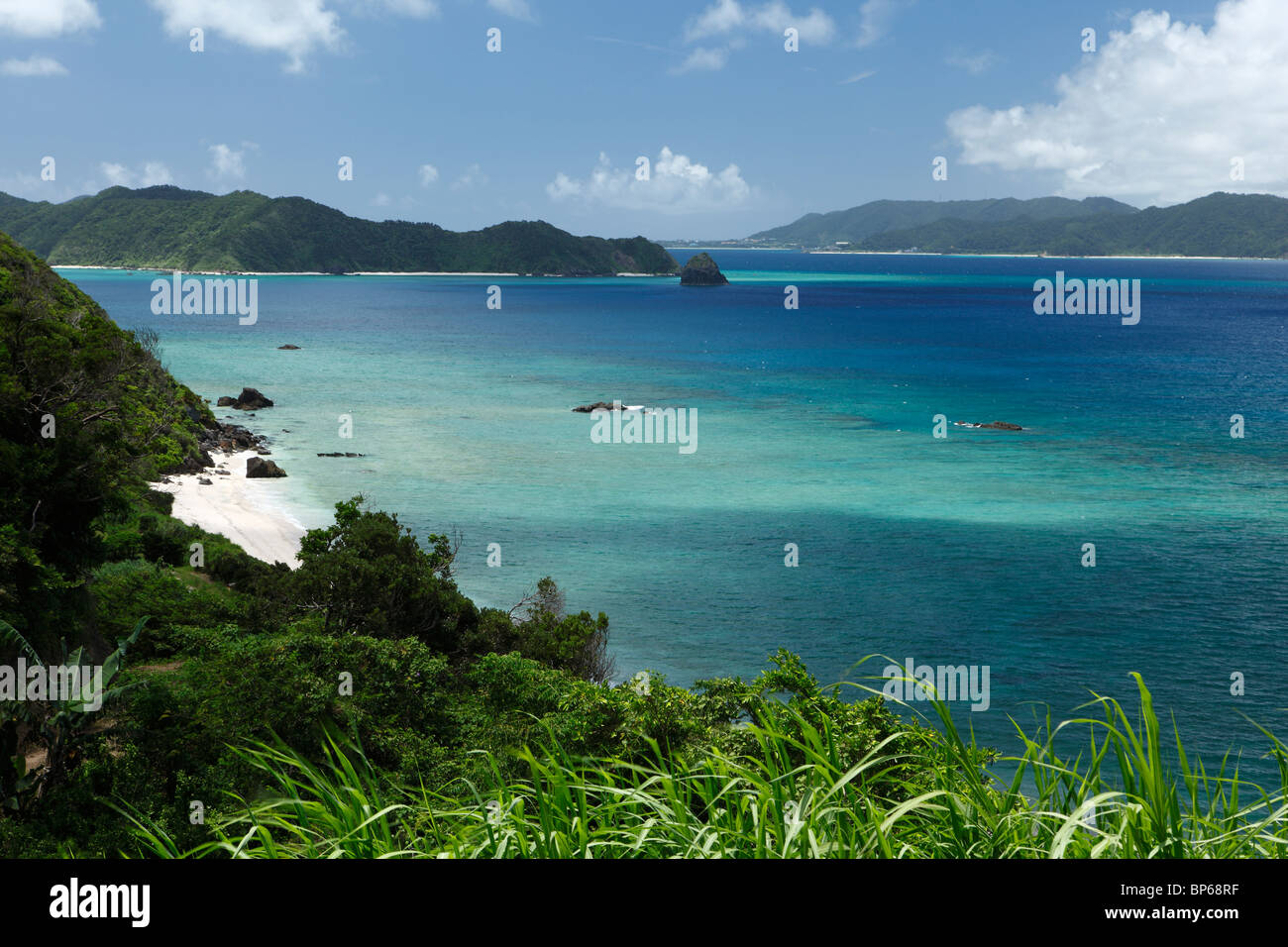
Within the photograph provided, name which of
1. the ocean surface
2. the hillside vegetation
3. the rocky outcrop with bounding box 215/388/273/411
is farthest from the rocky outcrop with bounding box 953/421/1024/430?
the rocky outcrop with bounding box 215/388/273/411

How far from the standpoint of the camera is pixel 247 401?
197 ft

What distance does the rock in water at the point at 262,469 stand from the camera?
138 ft

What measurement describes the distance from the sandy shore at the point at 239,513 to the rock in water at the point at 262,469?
0.57 meters

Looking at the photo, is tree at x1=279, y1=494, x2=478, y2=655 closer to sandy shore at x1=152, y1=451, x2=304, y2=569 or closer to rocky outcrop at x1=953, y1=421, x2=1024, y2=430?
sandy shore at x1=152, y1=451, x2=304, y2=569

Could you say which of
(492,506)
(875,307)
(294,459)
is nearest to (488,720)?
(492,506)

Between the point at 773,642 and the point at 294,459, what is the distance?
2895 cm

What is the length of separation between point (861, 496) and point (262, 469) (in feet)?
84.5

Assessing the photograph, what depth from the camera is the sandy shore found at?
31516 millimetres

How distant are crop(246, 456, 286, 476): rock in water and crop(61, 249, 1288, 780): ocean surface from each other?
1067mm

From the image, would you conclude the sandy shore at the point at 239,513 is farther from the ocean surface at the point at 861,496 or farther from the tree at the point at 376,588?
the tree at the point at 376,588

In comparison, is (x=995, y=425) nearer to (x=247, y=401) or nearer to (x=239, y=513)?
(x=239, y=513)

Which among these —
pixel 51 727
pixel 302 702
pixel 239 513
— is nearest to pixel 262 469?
pixel 239 513

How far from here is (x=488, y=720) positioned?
1477 centimetres
